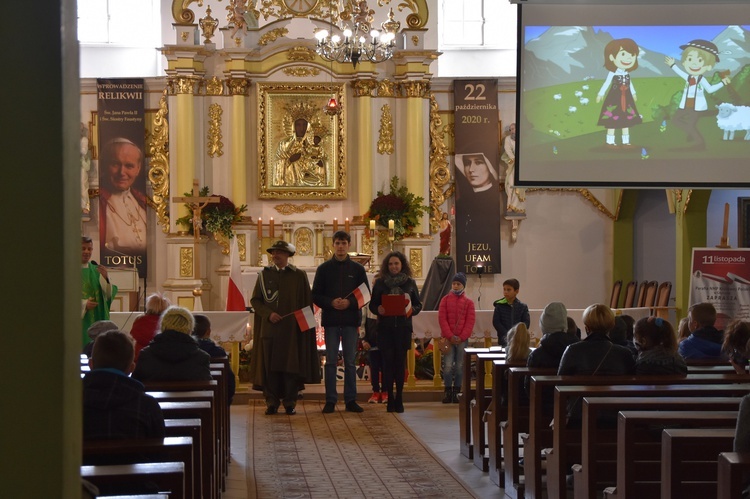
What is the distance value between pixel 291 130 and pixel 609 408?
11.4m

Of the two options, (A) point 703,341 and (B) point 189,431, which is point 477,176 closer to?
(A) point 703,341

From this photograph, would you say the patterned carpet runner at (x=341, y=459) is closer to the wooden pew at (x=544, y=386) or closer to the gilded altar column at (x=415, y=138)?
the wooden pew at (x=544, y=386)

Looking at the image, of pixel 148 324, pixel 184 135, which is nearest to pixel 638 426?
pixel 148 324

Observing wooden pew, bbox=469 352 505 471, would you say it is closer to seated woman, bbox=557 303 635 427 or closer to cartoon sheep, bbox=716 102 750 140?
seated woman, bbox=557 303 635 427

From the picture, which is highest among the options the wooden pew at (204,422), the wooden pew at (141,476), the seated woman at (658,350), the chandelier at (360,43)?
the chandelier at (360,43)

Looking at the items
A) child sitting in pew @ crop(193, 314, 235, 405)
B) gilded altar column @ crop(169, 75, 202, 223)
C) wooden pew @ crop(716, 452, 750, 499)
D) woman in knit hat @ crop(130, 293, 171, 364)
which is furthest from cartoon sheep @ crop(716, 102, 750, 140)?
gilded altar column @ crop(169, 75, 202, 223)

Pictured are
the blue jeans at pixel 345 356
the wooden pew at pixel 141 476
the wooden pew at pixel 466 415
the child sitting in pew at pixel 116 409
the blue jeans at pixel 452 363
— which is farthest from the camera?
the blue jeans at pixel 452 363

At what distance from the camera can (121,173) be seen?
15.4 metres

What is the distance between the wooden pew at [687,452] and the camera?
377 cm

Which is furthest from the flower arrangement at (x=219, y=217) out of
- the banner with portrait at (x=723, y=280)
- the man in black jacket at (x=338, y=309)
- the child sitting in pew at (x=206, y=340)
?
the child sitting in pew at (x=206, y=340)

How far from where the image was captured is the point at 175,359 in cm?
595

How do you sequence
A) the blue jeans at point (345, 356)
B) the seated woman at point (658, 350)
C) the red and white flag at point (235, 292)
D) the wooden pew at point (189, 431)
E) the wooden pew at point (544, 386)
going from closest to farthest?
the wooden pew at point (189, 431)
the wooden pew at point (544, 386)
the seated woman at point (658, 350)
the blue jeans at point (345, 356)
the red and white flag at point (235, 292)

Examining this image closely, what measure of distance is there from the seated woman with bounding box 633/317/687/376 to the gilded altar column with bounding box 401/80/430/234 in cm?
Answer: 976

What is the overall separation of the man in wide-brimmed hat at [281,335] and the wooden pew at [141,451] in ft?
17.1
